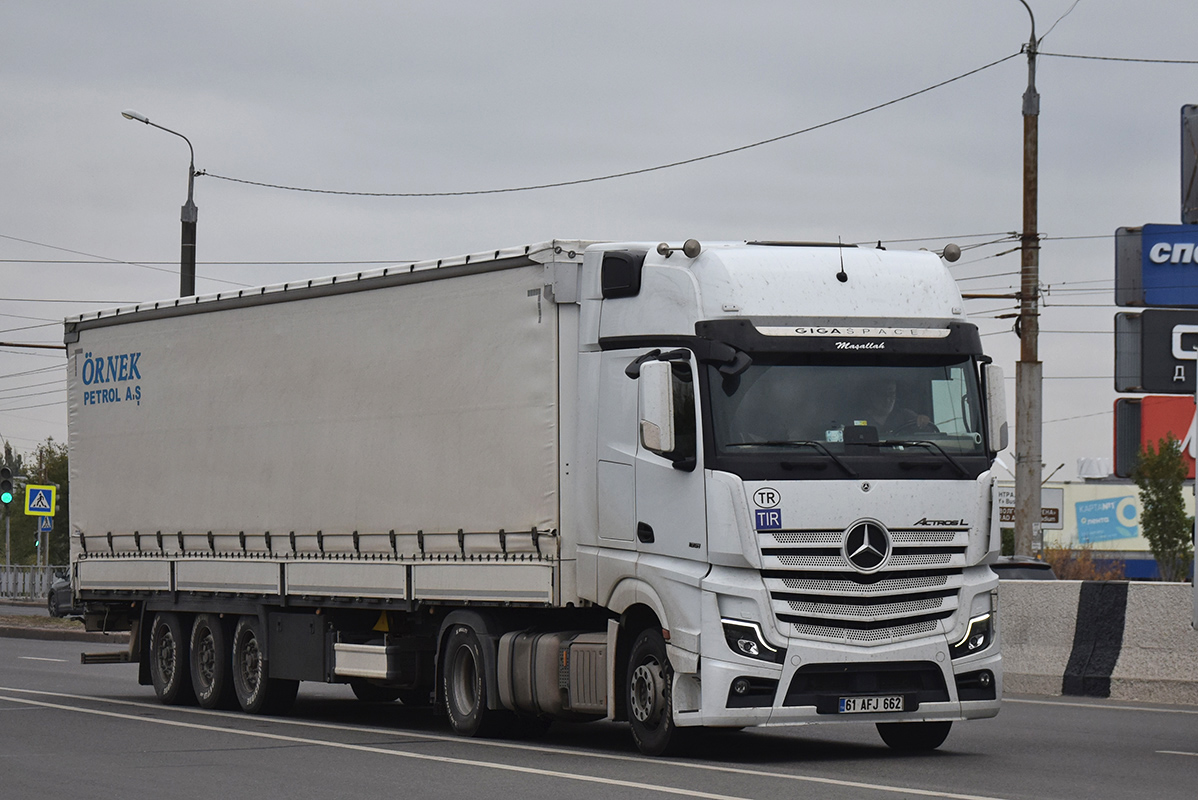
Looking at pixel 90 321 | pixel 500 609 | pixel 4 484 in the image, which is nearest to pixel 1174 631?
pixel 500 609

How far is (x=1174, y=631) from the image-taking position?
17.2 m

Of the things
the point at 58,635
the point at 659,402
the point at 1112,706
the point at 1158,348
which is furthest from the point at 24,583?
the point at 659,402

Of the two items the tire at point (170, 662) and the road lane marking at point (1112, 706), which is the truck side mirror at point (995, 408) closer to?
the road lane marking at point (1112, 706)

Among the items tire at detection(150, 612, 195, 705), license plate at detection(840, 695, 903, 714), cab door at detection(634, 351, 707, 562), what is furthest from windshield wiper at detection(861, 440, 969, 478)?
tire at detection(150, 612, 195, 705)

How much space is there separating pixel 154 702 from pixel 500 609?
6238mm

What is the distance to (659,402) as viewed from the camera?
12141 mm

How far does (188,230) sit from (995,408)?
22.0 m

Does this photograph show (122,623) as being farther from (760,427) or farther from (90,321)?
(760,427)

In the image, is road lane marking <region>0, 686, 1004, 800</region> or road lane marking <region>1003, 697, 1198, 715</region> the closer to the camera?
road lane marking <region>0, 686, 1004, 800</region>

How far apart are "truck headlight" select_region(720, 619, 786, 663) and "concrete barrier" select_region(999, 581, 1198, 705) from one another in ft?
20.4

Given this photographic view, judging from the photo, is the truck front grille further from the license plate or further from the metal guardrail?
the metal guardrail

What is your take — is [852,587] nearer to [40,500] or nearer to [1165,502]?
[40,500]

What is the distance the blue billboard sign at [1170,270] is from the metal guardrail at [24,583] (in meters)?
35.9

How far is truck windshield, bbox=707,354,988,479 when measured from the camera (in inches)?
475
